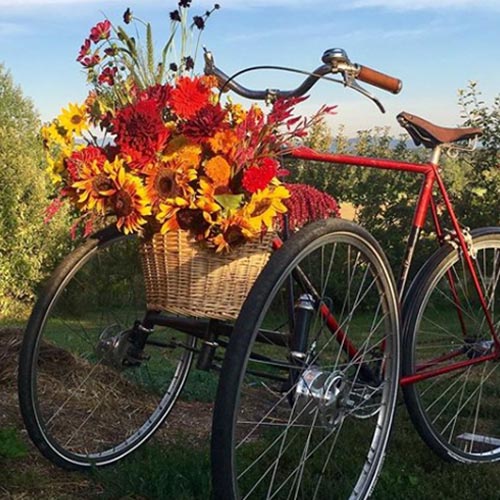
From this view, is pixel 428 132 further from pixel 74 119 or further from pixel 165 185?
pixel 74 119

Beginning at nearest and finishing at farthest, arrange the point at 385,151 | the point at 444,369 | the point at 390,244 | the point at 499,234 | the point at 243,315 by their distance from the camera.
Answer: the point at 243,315
the point at 444,369
the point at 499,234
the point at 390,244
the point at 385,151

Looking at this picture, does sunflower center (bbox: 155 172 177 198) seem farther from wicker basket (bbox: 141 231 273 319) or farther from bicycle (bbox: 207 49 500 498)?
bicycle (bbox: 207 49 500 498)

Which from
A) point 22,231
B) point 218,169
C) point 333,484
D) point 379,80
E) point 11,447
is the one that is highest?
point 379,80

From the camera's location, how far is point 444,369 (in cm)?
320

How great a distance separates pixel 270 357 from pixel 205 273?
21.8 inches

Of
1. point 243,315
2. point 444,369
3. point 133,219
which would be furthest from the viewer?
point 444,369

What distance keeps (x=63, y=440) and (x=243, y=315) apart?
148 centimetres

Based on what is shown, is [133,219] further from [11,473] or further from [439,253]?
[439,253]

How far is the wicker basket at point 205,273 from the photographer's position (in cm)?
247

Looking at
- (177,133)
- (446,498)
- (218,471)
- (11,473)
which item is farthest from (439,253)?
(11,473)

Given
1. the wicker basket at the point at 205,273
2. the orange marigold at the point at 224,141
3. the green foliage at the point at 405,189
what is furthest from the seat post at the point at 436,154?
the green foliage at the point at 405,189

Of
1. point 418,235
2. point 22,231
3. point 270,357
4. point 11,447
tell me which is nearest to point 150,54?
point 270,357

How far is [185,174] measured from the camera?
240cm

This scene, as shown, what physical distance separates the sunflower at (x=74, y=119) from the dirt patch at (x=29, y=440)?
1138 mm
